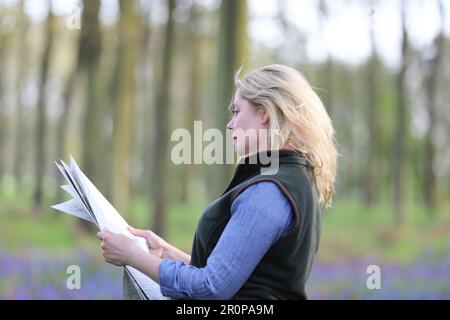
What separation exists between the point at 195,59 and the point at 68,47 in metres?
4.11

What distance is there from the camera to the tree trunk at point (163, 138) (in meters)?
11.1

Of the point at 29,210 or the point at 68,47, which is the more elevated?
the point at 68,47

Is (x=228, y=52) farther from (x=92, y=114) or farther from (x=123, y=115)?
(x=92, y=114)

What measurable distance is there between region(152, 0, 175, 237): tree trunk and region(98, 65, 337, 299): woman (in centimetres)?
906

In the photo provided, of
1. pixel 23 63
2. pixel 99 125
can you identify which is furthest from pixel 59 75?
pixel 99 125

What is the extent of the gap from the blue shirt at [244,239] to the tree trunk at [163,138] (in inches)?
364

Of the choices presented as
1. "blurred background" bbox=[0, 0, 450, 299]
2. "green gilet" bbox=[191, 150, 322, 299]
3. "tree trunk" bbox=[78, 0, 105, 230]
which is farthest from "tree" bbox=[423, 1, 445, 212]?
"green gilet" bbox=[191, 150, 322, 299]

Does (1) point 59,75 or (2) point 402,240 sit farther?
(1) point 59,75

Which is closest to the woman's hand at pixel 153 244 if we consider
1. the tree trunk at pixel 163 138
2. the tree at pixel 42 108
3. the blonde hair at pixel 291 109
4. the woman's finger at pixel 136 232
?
the woman's finger at pixel 136 232

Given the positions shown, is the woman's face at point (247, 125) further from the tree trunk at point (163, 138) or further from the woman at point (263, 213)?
the tree trunk at point (163, 138)

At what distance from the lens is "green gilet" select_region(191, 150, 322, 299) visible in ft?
6.21

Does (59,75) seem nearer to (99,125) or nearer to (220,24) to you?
(99,125)

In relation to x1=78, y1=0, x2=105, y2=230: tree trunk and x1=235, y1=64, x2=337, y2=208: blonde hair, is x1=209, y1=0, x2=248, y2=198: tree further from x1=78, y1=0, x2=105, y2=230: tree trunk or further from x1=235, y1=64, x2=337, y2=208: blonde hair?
x1=78, y1=0, x2=105, y2=230: tree trunk

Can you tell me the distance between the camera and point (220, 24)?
24.5ft
